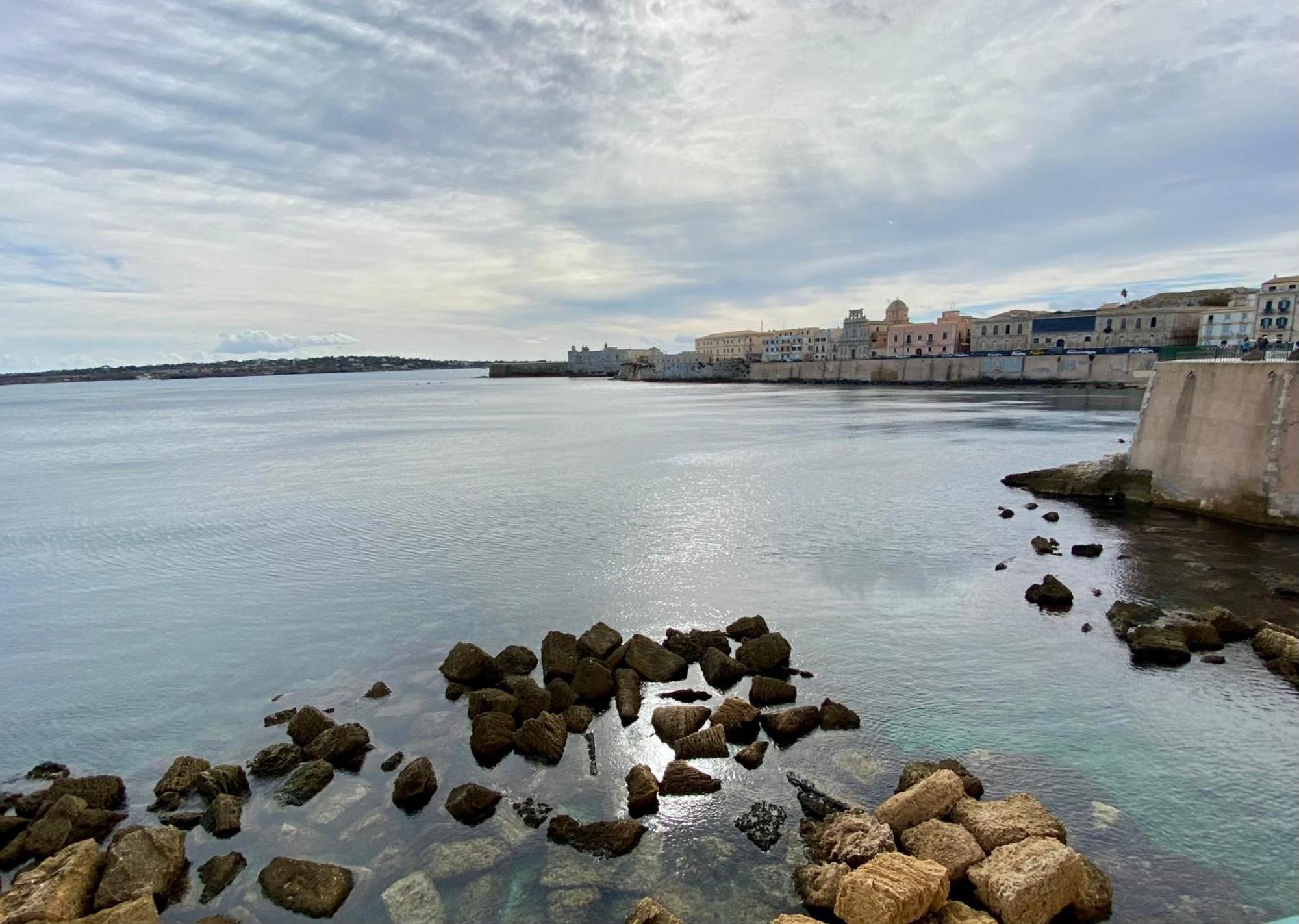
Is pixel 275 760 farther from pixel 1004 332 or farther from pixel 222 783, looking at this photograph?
pixel 1004 332

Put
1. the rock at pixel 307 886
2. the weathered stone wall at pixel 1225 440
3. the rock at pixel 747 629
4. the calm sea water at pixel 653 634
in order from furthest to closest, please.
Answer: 1. the weathered stone wall at pixel 1225 440
2. the rock at pixel 747 629
3. the calm sea water at pixel 653 634
4. the rock at pixel 307 886

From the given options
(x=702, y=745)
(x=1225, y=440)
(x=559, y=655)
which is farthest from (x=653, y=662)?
(x=1225, y=440)

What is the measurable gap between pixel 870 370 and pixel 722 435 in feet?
242

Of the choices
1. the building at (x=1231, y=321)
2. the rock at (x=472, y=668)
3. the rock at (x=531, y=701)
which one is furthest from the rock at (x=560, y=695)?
the building at (x=1231, y=321)

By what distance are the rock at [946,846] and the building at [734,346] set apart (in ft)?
475

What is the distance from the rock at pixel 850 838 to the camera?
672 centimetres

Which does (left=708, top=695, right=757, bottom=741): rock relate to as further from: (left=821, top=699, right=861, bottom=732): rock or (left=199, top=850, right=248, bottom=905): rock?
(left=199, top=850, right=248, bottom=905): rock

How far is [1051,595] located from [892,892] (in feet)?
35.4

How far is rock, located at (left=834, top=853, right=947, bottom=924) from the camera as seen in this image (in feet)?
18.9

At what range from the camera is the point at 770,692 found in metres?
10.5

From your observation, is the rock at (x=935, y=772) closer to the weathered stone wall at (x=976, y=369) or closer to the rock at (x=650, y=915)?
the rock at (x=650, y=915)

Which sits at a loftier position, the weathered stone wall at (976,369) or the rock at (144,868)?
the weathered stone wall at (976,369)

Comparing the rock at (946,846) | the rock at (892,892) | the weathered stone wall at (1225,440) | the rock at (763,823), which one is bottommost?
the rock at (763,823)

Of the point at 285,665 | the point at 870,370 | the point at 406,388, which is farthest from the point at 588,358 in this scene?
the point at 285,665
